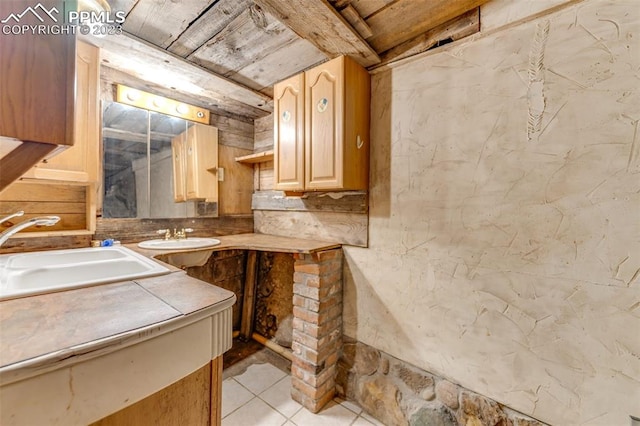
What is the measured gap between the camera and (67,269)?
3.76 ft

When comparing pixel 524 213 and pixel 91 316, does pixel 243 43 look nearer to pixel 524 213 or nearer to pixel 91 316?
pixel 91 316

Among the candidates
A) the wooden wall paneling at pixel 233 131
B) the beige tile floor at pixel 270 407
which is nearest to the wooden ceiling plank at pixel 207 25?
the wooden wall paneling at pixel 233 131

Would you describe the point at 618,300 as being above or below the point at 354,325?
above

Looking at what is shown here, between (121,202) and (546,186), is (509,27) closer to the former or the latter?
(546,186)

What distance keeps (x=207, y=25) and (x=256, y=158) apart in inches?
41.9

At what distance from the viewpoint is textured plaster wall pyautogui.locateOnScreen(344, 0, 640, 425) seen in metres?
0.96

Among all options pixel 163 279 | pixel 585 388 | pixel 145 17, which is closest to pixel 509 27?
pixel 585 388

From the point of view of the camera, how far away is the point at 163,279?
3.21 ft

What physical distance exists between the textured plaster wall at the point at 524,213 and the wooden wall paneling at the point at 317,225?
196 millimetres

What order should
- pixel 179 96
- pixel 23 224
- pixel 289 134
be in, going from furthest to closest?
1. pixel 179 96
2. pixel 289 134
3. pixel 23 224

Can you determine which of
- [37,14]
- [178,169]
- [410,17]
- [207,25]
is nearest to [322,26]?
[410,17]

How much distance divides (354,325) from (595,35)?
5.88 feet

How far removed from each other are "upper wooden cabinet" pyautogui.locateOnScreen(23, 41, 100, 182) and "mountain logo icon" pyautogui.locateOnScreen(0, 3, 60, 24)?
1060 millimetres

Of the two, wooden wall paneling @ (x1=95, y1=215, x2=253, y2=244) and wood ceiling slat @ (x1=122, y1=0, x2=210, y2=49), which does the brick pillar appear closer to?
wooden wall paneling @ (x1=95, y1=215, x2=253, y2=244)
